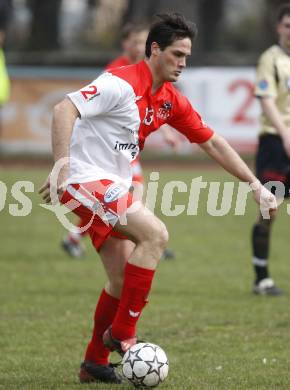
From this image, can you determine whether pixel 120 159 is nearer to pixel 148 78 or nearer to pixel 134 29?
pixel 148 78

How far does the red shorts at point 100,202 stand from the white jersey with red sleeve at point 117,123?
5 centimetres

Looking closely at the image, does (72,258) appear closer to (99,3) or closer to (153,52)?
(153,52)

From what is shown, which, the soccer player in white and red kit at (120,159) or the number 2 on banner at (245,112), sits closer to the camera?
the soccer player in white and red kit at (120,159)

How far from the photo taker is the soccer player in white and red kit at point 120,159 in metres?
5.27

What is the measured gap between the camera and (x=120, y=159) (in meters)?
5.52

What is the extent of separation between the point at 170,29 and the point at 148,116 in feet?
1.59

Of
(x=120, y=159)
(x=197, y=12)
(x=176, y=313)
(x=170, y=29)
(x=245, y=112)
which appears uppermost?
(x=170, y=29)

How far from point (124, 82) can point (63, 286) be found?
3.71 meters

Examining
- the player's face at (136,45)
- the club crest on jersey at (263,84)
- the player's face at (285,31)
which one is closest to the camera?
the player's face at (285,31)

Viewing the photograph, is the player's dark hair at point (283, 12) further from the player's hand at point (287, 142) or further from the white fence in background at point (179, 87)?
the white fence in background at point (179, 87)

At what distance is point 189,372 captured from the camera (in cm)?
580

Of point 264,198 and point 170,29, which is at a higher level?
point 170,29

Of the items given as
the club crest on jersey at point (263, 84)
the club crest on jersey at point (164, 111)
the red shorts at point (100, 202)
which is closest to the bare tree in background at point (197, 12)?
the club crest on jersey at point (263, 84)

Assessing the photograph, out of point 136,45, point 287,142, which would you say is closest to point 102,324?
point 287,142
